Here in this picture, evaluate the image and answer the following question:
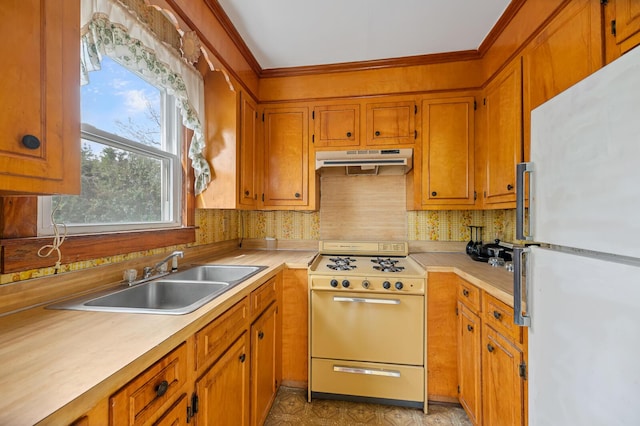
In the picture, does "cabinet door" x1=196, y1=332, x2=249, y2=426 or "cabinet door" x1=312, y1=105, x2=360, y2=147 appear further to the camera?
"cabinet door" x1=312, y1=105, x2=360, y2=147

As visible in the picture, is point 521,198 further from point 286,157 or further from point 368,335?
point 286,157

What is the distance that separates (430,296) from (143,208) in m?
1.93

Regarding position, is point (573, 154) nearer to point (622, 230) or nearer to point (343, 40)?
point (622, 230)

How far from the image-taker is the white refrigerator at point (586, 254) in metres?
0.57

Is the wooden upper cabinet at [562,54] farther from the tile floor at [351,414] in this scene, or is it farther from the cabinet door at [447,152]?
the tile floor at [351,414]

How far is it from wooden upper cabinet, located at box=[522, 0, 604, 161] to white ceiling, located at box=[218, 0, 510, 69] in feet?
1.46

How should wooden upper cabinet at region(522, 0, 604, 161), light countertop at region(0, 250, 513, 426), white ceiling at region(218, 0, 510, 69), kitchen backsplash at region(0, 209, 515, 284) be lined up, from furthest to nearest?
1. kitchen backsplash at region(0, 209, 515, 284)
2. white ceiling at region(218, 0, 510, 69)
3. wooden upper cabinet at region(522, 0, 604, 161)
4. light countertop at region(0, 250, 513, 426)

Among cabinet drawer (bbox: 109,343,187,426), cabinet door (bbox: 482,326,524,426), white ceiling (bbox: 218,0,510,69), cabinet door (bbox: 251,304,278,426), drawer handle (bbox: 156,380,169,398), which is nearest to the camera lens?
cabinet drawer (bbox: 109,343,187,426)

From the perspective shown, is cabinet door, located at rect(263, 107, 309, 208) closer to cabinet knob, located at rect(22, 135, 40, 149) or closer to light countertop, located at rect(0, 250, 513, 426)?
light countertop, located at rect(0, 250, 513, 426)

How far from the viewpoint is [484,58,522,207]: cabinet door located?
5.23ft

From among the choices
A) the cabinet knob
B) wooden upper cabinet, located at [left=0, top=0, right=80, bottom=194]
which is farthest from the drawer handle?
the cabinet knob

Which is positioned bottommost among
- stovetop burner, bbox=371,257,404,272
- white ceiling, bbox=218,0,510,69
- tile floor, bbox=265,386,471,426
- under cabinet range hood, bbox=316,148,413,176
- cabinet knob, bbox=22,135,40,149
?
tile floor, bbox=265,386,471,426

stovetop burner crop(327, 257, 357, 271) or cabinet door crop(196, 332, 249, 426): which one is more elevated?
stovetop burner crop(327, 257, 357, 271)

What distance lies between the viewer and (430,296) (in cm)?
182
